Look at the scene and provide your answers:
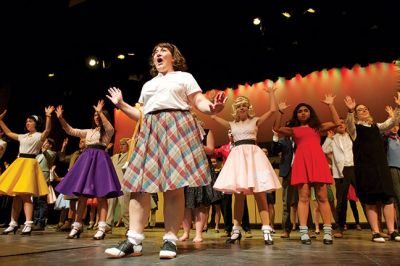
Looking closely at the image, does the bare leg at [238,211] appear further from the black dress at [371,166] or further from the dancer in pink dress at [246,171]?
the black dress at [371,166]

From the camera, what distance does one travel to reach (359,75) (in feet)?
23.8

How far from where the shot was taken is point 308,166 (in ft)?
12.2

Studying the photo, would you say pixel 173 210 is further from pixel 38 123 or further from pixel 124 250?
pixel 38 123

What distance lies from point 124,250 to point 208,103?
1064 millimetres

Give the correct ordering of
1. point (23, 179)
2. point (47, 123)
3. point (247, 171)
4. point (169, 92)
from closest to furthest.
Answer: point (169, 92) < point (247, 171) < point (23, 179) < point (47, 123)

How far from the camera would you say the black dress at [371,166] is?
3.91 m

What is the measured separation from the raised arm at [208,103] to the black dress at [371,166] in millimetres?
2223

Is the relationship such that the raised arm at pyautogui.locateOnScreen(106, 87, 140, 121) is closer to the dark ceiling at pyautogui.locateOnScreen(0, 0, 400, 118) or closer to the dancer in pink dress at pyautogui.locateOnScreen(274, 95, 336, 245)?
the dancer in pink dress at pyautogui.locateOnScreen(274, 95, 336, 245)

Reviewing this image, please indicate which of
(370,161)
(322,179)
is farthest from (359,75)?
(322,179)

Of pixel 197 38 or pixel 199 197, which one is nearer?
pixel 199 197

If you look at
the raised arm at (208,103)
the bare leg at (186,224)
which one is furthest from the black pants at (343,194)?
the raised arm at (208,103)

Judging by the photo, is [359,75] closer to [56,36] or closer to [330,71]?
[330,71]

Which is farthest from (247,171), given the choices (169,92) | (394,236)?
(394,236)

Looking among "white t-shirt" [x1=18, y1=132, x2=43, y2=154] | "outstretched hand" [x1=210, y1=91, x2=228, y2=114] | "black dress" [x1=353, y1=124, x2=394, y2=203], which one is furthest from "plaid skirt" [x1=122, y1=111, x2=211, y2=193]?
"white t-shirt" [x1=18, y1=132, x2=43, y2=154]
